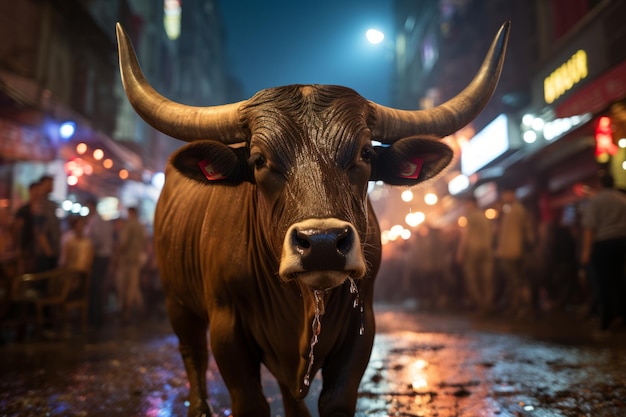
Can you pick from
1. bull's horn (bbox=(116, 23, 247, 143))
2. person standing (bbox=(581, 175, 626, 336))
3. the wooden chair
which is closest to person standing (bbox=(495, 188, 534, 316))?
person standing (bbox=(581, 175, 626, 336))

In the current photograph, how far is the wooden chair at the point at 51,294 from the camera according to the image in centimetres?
747

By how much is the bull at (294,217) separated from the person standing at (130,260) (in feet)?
24.1

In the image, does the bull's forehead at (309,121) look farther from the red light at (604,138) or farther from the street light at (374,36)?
the street light at (374,36)

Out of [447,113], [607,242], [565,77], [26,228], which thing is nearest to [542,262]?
[607,242]

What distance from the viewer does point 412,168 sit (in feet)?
10.3

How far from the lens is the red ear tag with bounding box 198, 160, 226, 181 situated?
2.96 m

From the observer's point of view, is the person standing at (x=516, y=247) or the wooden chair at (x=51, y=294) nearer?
the wooden chair at (x=51, y=294)

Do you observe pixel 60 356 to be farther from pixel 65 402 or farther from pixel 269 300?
pixel 269 300

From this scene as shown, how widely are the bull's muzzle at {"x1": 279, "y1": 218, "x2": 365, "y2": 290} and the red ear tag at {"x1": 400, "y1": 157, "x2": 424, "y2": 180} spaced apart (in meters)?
1.03

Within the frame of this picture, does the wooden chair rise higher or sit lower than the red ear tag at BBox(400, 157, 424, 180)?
lower

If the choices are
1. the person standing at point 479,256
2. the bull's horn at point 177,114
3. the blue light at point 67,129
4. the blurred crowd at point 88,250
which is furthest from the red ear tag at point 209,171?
the blue light at point 67,129

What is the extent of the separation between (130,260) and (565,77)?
1149cm

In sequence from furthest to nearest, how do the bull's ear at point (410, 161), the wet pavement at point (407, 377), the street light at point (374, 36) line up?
1. the street light at point (374, 36)
2. the wet pavement at point (407, 377)
3. the bull's ear at point (410, 161)

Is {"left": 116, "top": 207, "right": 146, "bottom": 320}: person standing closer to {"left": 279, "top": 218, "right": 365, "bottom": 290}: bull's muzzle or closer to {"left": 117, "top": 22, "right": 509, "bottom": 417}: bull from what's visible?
{"left": 117, "top": 22, "right": 509, "bottom": 417}: bull
